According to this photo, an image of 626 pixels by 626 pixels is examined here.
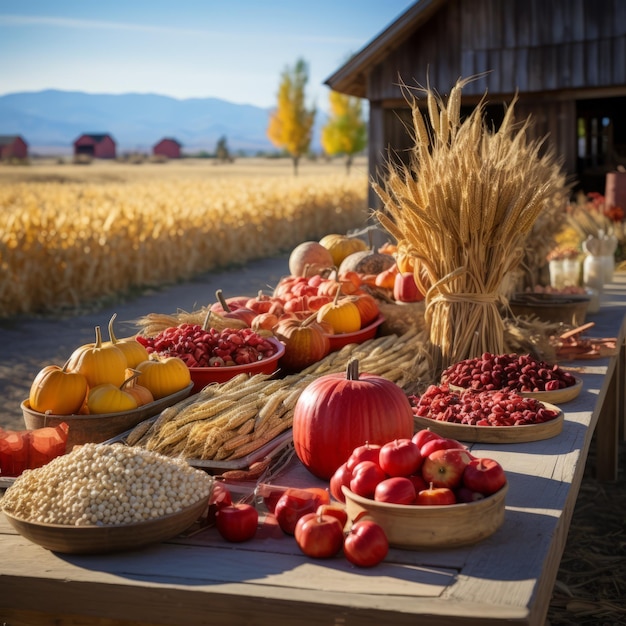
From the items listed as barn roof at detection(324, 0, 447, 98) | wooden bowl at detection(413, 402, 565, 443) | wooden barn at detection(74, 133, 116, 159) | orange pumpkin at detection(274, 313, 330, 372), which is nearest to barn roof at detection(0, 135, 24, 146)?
wooden barn at detection(74, 133, 116, 159)

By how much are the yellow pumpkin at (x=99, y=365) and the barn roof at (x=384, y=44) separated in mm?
9267

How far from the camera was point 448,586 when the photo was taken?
1.83 meters

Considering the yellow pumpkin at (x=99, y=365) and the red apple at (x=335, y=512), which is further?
the yellow pumpkin at (x=99, y=365)

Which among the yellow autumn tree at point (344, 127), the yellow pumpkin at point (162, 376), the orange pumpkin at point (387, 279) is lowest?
the yellow pumpkin at point (162, 376)

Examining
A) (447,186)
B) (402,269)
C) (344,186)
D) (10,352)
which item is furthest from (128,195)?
(447,186)

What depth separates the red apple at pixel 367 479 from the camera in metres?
2.10

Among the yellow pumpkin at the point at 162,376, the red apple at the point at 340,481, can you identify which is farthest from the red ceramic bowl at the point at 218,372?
the red apple at the point at 340,481

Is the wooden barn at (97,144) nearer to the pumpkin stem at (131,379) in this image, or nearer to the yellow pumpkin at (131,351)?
the yellow pumpkin at (131,351)

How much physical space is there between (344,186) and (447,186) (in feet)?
77.5

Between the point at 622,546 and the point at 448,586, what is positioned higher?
the point at 448,586

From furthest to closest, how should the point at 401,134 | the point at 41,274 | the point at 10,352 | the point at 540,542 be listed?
the point at 401,134 < the point at 41,274 < the point at 10,352 < the point at 540,542

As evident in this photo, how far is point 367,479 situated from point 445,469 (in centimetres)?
19

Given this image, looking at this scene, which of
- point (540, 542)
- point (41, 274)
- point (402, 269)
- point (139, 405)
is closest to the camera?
point (540, 542)

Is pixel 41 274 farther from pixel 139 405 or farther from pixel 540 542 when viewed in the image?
pixel 540 542
